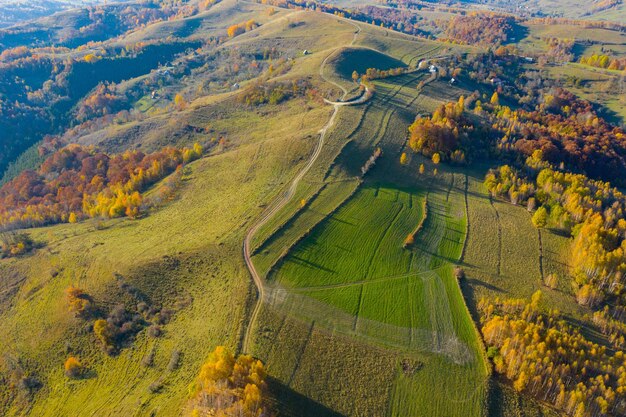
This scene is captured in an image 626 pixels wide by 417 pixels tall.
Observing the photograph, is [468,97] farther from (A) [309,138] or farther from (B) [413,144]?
(A) [309,138]

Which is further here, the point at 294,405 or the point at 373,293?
the point at 373,293

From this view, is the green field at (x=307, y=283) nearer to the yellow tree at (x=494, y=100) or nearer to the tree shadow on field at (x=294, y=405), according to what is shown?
the tree shadow on field at (x=294, y=405)

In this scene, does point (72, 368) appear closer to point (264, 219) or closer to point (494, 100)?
point (264, 219)

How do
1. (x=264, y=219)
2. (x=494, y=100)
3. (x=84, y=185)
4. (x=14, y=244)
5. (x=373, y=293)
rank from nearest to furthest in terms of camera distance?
1. (x=373, y=293)
2. (x=264, y=219)
3. (x=14, y=244)
4. (x=84, y=185)
5. (x=494, y=100)

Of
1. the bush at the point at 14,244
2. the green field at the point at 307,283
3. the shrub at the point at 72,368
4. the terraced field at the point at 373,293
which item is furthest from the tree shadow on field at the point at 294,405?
the bush at the point at 14,244

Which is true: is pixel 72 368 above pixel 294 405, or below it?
below

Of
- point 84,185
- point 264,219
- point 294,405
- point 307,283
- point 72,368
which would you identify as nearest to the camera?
point 294,405

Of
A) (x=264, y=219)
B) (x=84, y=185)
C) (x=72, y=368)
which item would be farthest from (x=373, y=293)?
(x=84, y=185)

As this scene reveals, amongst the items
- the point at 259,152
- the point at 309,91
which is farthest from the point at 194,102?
the point at 259,152

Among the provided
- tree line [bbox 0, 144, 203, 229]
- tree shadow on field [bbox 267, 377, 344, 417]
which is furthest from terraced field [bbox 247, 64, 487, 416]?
tree line [bbox 0, 144, 203, 229]

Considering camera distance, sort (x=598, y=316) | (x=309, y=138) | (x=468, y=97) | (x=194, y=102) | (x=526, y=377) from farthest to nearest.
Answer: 1. (x=194, y=102)
2. (x=468, y=97)
3. (x=309, y=138)
4. (x=598, y=316)
5. (x=526, y=377)
